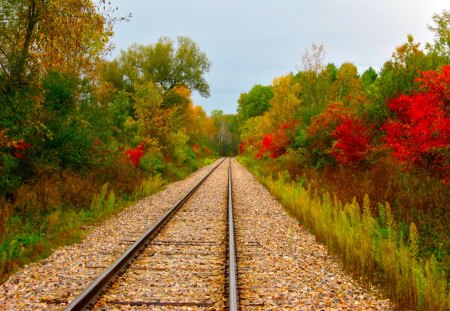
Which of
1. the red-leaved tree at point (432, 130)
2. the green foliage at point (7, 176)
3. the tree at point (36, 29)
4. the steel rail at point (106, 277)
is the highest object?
the tree at point (36, 29)

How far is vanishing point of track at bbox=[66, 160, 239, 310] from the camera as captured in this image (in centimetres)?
548

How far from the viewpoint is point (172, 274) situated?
6.83 metres

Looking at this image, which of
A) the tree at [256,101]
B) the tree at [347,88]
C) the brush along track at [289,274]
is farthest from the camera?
the tree at [256,101]

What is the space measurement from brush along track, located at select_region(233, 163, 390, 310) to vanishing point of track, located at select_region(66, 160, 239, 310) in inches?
12.5

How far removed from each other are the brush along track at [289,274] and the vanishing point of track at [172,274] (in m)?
0.32

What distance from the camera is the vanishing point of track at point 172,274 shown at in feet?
18.0

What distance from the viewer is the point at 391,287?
6.11m

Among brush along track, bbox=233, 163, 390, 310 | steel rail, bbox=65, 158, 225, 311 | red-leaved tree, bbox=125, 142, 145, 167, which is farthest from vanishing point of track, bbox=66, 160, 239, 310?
red-leaved tree, bbox=125, 142, 145, 167

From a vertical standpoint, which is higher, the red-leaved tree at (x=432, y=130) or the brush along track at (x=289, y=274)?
the red-leaved tree at (x=432, y=130)

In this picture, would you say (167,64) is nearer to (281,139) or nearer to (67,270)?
(281,139)

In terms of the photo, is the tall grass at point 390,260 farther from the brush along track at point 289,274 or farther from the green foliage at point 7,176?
the green foliage at point 7,176

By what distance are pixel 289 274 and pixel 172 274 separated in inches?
79.9

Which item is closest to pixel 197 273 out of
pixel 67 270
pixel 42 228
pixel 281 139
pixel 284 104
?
pixel 67 270

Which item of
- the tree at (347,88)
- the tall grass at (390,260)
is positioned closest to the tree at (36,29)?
the tall grass at (390,260)
